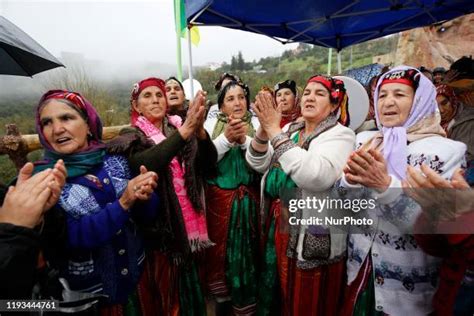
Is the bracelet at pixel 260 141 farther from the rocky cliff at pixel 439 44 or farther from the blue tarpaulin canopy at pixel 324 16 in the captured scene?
the rocky cliff at pixel 439 44

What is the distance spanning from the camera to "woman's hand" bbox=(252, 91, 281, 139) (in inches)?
67.0

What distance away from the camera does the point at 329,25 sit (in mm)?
4777

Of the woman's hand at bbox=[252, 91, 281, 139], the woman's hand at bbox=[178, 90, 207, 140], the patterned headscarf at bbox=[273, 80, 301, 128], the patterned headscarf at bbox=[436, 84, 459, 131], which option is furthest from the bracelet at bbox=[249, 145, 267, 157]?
the patterned headscarf at bbox=[436, 84, 459, 131]

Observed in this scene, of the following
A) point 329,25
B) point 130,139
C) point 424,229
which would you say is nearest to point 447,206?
point 424,229

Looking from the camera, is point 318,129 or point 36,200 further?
point 318,129

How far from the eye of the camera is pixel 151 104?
201cm

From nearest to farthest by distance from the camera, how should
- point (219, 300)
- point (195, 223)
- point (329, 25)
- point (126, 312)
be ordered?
point (126, 312) → point (195, 223) → point (219, 300) → point (329, 25)

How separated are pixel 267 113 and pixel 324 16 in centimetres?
344

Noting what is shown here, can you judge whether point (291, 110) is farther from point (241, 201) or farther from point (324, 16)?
point (324, 16)

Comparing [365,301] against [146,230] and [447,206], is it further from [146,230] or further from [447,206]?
[146,230]

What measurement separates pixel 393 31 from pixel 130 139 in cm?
542

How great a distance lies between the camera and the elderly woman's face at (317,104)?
1.81 metres

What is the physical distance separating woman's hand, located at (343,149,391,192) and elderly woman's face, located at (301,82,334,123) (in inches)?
25.3

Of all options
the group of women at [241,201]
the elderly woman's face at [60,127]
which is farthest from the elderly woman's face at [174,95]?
the elderly woman's face at [60,127]
